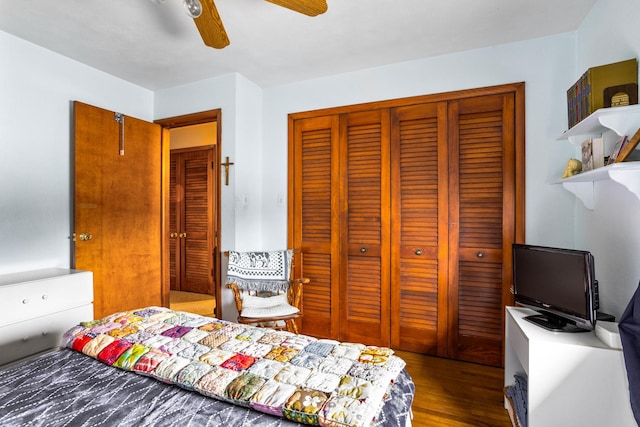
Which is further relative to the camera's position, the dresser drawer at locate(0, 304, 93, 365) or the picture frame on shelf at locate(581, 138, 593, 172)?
the dresser drawer at locate(0, 304, 93, 365)

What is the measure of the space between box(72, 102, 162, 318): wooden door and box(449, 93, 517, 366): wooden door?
2.83 meters

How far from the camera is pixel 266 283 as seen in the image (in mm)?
2789

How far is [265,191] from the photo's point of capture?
3227 mm

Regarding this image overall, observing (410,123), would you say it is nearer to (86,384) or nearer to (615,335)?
(615,335)

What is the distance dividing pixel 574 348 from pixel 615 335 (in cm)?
17

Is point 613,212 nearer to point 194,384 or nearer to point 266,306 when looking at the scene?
point 194,384

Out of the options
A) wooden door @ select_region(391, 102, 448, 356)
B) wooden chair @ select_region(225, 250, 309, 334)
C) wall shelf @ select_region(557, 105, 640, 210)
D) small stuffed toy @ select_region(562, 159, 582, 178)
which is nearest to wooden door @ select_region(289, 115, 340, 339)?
wooden chair @ select_region(225, 250, 309, 334)

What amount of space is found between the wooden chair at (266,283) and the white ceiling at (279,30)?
1.66m

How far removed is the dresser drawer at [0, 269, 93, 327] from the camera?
1.96 meters

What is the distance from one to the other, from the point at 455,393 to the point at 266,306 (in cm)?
155

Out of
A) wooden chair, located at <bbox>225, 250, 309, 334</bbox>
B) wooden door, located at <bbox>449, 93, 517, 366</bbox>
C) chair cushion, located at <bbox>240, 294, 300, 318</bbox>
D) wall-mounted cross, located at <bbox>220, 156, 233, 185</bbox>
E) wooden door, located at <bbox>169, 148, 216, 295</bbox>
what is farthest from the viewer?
wooden door, located at <bbox>169, 148, 216, 295</bbox>

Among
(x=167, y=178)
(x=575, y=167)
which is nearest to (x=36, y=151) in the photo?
(x=167, y=178)

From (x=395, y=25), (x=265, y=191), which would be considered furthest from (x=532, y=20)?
(x=265, y=191)

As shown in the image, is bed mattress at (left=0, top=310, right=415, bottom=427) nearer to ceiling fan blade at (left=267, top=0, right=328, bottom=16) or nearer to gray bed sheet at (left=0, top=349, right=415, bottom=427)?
gray bed sheet at (left=0, top=349, right=415, bottom=427)
